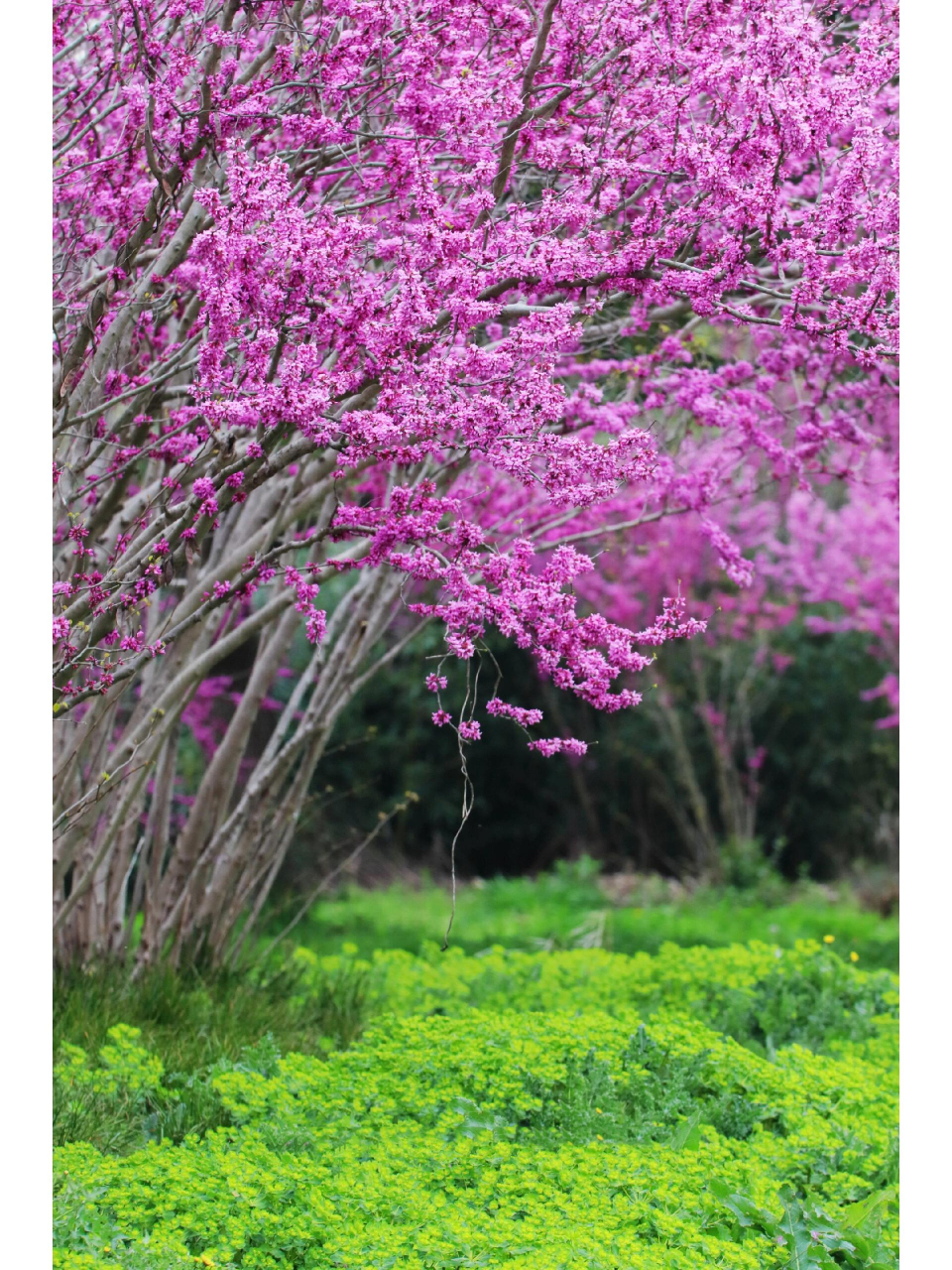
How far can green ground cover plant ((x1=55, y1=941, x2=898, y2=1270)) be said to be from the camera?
2596 millimetres

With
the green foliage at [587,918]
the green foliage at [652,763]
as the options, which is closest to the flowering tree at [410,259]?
the green foliage at [587,918]

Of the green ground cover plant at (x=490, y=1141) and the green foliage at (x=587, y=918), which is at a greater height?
the green ground cover plant at (x=490, y=1141)

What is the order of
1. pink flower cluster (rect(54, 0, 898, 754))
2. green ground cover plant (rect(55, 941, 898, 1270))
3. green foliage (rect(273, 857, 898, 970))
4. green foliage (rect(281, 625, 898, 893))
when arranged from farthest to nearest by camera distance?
1. green foliage (rect(281, 625, 898, 893))
2. green foliage (rect(273, 857, 898, 970))
3. pink flower cluster (rect(54, 0, 898, 754))
4. green ground cover plant (rect(55, 941, 898, 1270))

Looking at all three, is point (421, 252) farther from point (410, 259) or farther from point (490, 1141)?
point (490, 1141)

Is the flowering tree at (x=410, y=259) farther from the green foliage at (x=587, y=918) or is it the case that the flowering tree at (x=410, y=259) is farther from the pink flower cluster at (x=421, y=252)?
the green foliage at (x=587, y=918)

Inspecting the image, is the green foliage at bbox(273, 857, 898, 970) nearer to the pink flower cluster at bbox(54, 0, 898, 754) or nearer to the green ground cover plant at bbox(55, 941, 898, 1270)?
the green ground cover plant at bbox(55, 941, 898, 1270)

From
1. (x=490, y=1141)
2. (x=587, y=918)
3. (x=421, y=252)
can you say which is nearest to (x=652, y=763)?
(x=587, y=918)

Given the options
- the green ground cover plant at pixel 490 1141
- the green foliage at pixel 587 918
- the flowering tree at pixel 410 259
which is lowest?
the green foliage at pixel 587 918

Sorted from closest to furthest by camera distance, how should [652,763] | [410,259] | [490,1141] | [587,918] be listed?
[410,259]
[490,1141]
[587,918]
[652,763]

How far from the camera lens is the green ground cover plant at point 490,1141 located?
2.60 metres

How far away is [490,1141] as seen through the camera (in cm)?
308

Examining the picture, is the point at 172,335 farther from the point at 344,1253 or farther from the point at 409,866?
the point at 409,866

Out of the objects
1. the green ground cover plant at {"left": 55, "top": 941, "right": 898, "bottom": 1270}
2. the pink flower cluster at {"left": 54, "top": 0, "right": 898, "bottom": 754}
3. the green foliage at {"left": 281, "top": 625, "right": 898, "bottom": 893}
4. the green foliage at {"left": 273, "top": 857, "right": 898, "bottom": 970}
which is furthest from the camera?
the green foliage at {"left": 281, "top": 625, "right": 898, "bottom": 893}

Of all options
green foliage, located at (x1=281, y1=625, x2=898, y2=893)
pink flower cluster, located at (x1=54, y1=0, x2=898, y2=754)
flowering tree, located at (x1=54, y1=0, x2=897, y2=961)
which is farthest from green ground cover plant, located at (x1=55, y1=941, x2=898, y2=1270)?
green foliage, located at (x1=281, y1=625, x2=898, y2=893)
